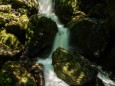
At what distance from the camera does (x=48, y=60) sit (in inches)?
551

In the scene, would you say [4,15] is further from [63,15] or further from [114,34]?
[114,34]

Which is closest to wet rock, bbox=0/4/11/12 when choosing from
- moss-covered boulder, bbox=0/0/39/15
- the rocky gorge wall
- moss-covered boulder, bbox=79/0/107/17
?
the rocky gorge wall

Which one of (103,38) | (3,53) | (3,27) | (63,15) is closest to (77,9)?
(63,15)

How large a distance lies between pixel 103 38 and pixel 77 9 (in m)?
3.90

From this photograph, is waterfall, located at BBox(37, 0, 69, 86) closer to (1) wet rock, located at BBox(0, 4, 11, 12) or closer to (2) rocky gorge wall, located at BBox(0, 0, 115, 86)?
(2) rocky gorge wall, located at BBox(0, 0, 115, 86)

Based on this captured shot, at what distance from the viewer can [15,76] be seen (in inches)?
434

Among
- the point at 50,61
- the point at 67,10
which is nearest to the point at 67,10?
the point at 67,10

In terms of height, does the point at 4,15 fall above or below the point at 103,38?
above

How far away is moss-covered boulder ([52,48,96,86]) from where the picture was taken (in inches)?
461

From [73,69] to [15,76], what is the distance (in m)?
2.73

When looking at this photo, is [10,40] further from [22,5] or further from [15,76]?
[22,5]

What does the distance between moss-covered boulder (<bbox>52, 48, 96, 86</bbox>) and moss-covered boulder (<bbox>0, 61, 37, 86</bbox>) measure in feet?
5.17

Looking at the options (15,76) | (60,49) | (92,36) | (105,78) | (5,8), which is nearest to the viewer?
(15,76)

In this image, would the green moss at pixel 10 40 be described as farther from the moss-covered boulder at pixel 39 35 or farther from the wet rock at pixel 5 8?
the wet rock at pixel 5 8
